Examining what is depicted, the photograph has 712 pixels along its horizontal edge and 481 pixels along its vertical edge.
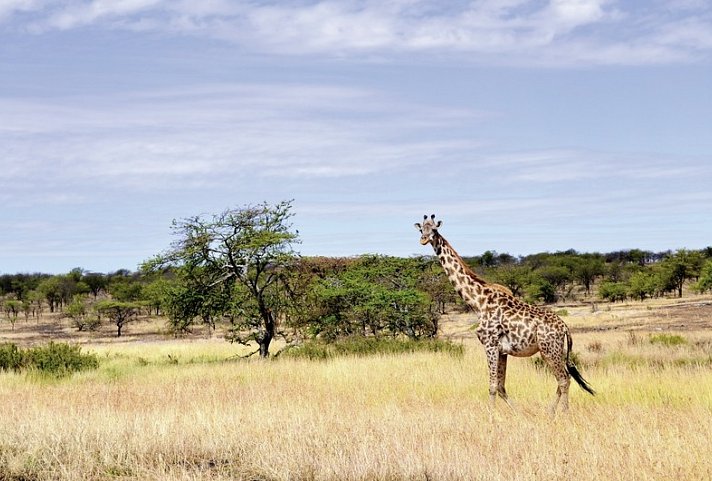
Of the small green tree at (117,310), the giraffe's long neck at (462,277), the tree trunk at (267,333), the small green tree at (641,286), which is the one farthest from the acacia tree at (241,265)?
the small green tree at (641,286)

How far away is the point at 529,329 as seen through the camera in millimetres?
11719

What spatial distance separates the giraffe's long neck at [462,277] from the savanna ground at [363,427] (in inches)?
65.7

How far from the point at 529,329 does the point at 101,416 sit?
635 centimetres

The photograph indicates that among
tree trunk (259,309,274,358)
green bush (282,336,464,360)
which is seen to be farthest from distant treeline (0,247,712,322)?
green bush (282,336,464,360)

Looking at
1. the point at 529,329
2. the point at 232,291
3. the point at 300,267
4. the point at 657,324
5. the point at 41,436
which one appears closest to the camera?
the point at 41,436

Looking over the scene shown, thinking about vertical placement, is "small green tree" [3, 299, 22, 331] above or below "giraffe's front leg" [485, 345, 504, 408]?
below

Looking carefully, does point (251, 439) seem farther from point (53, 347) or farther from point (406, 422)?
point (53, 347)

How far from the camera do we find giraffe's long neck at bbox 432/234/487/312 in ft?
41.3

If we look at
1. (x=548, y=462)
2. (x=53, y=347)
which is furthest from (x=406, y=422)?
(x=53, y=347)

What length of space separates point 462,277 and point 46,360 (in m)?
13.5

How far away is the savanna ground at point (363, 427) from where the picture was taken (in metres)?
7.79

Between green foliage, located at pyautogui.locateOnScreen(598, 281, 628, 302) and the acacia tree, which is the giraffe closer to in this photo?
the acacia tree

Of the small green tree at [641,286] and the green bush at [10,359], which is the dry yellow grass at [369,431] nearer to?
the green bush at [10,359]

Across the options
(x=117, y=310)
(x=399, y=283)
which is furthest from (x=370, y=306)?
(x=117, y=310)
